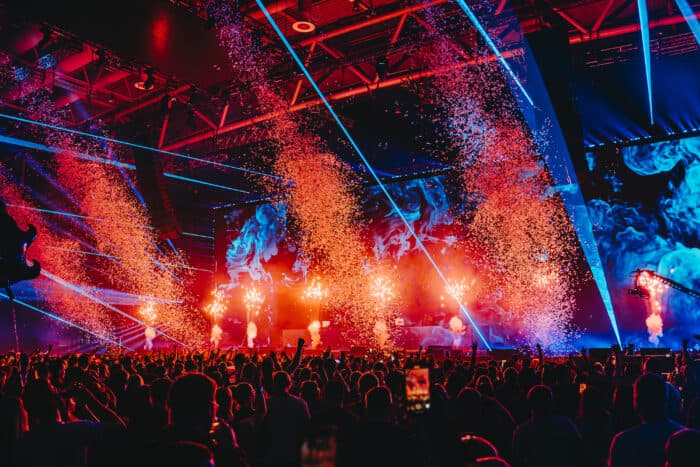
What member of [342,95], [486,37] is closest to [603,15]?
[486,37]

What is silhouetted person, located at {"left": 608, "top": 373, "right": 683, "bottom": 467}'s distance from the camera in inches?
124

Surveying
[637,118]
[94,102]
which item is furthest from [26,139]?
[637,118]

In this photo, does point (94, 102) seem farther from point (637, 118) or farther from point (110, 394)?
point (637, 118)

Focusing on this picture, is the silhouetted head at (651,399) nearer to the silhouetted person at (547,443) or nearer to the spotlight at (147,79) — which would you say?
the silhouetted person at (547,443)

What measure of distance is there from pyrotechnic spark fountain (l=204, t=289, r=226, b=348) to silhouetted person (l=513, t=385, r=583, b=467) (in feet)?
87.8

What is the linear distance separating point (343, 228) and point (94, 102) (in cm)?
1283

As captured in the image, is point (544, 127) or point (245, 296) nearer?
point (544, 127)

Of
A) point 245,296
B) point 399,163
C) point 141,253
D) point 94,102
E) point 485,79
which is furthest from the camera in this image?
point 245,296

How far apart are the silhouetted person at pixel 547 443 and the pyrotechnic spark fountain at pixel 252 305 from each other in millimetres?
26362

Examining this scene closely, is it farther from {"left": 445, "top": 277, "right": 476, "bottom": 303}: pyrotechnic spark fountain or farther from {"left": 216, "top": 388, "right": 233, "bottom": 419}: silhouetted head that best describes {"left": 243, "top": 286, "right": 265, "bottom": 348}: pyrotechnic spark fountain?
{"left": 216, "top": 388, "right": 233, "bottom": 419}: silhouetted head

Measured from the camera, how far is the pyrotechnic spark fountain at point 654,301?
63.0 ft

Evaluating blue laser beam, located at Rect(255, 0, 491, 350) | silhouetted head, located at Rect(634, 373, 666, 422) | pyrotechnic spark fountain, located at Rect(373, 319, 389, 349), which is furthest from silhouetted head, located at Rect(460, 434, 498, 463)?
→ pyrotechnic spark fountain, located at Rect(373, 319, 389, 349)

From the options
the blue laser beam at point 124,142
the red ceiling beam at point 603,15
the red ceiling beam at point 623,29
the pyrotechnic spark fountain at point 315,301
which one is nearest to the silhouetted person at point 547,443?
the red ceiling beam at point 603,15

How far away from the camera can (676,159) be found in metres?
19.6
